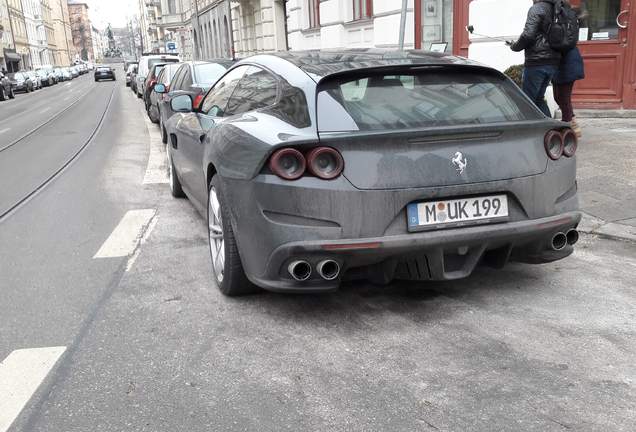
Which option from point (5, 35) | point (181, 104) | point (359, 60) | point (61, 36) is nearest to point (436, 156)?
point (359, 60)

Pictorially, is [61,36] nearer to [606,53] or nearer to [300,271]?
[606,53]

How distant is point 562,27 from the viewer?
6.89 meters

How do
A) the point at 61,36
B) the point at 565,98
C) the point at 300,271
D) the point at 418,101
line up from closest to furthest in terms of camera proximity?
the point at 300,271, the point at 418,101, the point at 565,98, the point at 61,36

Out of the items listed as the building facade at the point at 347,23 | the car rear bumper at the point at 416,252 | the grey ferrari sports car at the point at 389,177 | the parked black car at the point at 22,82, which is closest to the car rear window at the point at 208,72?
the building facade at the point at 347,23

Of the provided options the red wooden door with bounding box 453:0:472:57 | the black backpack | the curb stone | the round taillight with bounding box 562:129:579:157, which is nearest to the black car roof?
the round taillight with bounding box 562:129:579:157

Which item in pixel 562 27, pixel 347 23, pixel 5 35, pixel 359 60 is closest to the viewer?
pixel 359 60

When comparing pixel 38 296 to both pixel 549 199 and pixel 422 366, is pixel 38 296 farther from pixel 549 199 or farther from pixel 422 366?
pixel 549 199

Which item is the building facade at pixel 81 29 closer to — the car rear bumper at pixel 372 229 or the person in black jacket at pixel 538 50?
the person in black jacket at pixel 538 50

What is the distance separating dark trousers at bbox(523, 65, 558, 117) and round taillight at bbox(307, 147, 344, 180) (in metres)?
4.69

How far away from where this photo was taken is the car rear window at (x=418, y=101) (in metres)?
3.40

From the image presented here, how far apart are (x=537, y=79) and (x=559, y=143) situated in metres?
3.83

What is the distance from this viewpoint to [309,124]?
11.0ft

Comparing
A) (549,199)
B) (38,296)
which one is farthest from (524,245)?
(38,296)

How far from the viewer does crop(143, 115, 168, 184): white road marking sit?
8.73 m
